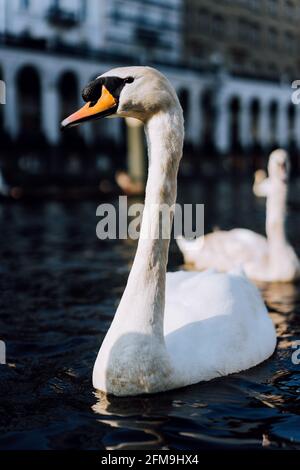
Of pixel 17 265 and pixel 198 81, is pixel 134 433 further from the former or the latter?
pixel 198 81

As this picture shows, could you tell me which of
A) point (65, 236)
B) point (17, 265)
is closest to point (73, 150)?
point (65, 236)

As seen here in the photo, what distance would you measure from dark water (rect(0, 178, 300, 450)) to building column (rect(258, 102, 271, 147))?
6740cm

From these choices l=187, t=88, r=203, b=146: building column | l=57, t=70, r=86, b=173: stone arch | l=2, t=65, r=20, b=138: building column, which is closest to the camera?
l=57, t=70, r=86, b=173: stone arch

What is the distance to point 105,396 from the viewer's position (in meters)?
4.84

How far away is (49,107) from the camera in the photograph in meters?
52.3

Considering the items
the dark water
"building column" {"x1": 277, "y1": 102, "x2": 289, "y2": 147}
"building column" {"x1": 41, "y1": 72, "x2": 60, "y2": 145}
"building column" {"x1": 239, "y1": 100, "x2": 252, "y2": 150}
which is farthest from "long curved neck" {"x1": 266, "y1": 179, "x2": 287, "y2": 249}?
"building column" {"x1": 277, "y1": 102, "x2": 289, "y2": 147}

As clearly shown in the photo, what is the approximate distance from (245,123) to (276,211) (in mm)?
63808

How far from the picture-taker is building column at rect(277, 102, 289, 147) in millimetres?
78188

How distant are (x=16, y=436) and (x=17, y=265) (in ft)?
23.6

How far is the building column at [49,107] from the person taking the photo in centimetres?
5200

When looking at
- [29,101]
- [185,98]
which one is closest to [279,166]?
[29,101]

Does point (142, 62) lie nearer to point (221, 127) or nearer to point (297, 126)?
point (221, 127)

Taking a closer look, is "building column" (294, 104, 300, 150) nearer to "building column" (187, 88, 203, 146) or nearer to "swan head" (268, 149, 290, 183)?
"building column" (187, 88, 203, 146)

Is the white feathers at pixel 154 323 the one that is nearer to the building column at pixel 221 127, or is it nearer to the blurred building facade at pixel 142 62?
the blurred building facade at pixel 142 62
